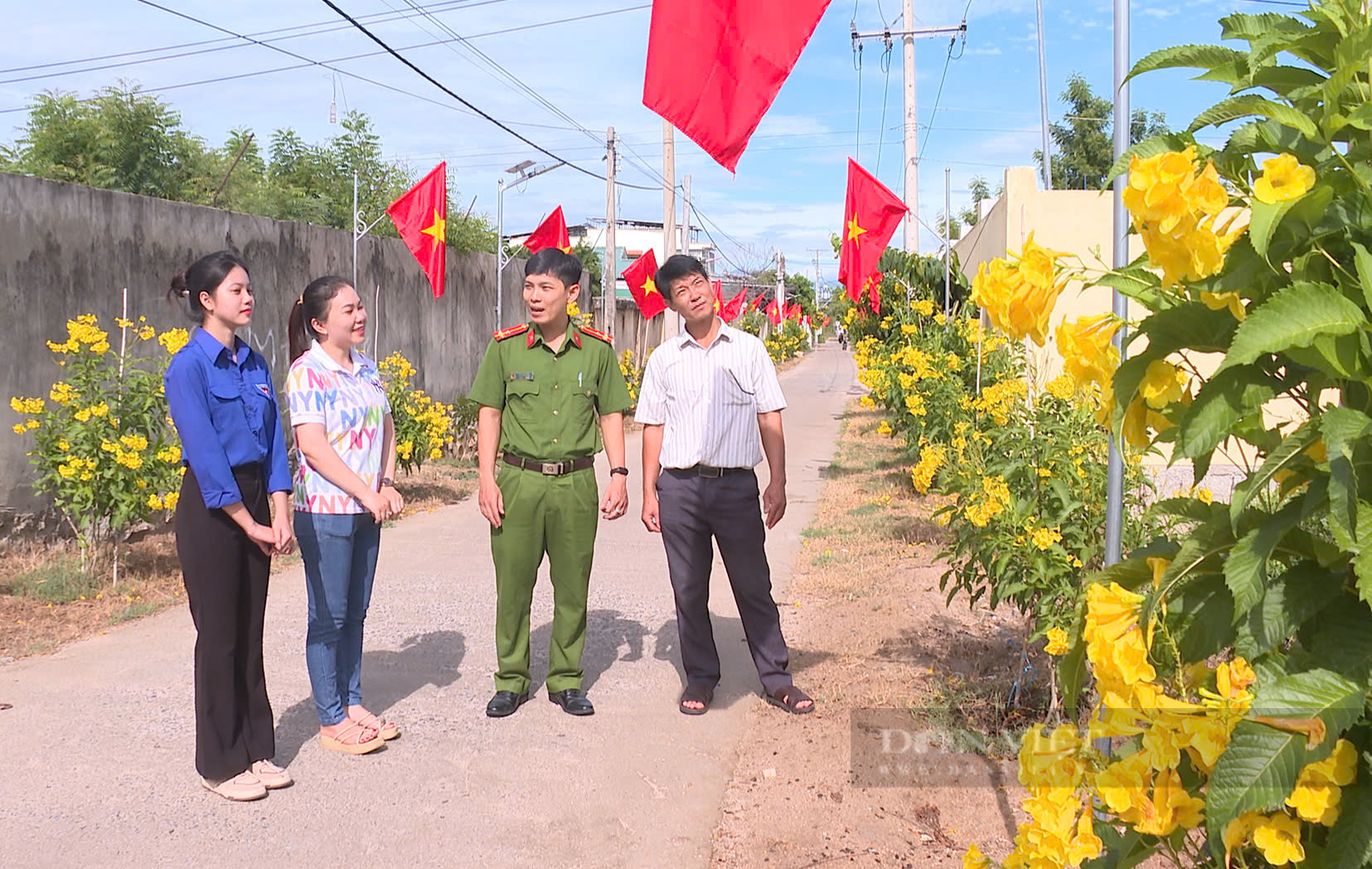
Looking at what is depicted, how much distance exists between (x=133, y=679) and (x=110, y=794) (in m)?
1.31

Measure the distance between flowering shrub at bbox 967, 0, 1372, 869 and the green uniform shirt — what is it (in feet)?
10.7

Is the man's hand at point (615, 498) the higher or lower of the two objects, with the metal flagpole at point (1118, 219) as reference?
lower

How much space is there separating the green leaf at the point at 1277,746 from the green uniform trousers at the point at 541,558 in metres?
3.44

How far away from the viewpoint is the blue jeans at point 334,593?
A: 4.17 metres

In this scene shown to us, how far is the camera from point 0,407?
6.76 metres

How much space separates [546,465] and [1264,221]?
360cm

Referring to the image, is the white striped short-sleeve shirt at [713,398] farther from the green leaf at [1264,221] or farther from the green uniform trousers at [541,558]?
the green leaf at [1264,221]

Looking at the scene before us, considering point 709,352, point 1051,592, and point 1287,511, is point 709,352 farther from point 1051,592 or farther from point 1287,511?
point 1287,511

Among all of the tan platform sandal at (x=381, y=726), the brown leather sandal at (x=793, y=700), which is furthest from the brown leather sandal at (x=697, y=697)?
the tan platform sandal at (x=381, y=726)

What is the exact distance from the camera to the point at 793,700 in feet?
15.5

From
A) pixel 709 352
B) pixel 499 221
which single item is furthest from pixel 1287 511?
pixel 499 221

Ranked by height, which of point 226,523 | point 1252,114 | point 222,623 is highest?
point 1252,114

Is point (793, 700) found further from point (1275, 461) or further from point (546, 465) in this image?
point (1275, 461)

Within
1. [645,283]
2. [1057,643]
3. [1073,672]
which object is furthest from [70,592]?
[645,283]
